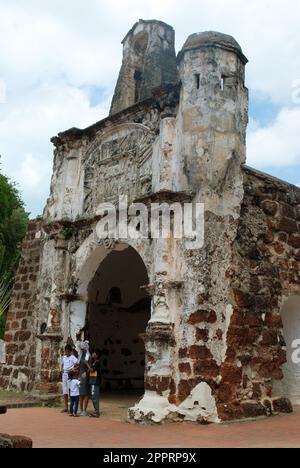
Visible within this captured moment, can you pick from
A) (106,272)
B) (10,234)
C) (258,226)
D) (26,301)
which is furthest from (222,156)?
(10,234)

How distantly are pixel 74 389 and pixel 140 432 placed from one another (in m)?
1.70

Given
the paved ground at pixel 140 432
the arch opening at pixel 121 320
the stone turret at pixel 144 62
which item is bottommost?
the paved ground at pixel 140 432

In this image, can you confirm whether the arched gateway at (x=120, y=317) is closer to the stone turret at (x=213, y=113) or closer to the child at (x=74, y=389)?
the child at (x=74, y=389)

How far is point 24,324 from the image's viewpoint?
38.1ft

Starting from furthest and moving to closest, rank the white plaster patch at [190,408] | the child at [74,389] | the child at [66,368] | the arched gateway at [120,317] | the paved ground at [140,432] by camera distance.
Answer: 1. the arched gateway at [120,317]
2. the child at [66,368]
3. the child at [74,389]
4. the white plaster patch at [190,408]
5. the paved ground at [140,432]

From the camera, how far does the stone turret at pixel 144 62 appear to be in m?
11.4

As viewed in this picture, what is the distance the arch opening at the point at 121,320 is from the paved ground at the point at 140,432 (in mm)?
4079

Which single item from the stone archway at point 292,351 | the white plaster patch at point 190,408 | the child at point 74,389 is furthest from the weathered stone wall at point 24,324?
the stone archway at point 292,351

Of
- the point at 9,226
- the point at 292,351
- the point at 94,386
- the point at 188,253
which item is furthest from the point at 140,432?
the point at 9,226

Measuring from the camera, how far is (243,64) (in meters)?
8.94

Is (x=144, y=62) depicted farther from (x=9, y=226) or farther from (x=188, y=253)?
(x=9, y=226)

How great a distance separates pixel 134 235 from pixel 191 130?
6.11 feet

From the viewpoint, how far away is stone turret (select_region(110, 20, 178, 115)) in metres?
11.4

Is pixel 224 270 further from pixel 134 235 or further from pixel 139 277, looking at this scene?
pixel 139 277
